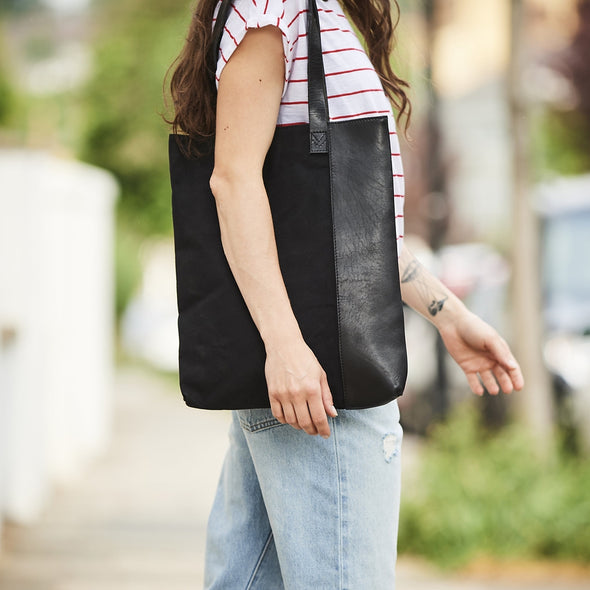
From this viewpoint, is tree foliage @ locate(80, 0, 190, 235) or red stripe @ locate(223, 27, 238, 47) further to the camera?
tree foliage @ locate(80, 0, 190, 235)

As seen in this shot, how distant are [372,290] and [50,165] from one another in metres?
4.57

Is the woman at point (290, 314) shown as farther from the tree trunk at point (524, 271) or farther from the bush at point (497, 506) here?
the tree trunk at point (524, 271)

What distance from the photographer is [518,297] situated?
4938 mm

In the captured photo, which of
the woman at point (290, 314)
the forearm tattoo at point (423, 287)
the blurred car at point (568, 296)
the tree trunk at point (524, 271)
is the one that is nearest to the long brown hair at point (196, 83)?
the woman at point (290, 314)

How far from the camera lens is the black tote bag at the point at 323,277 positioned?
1.52 meters

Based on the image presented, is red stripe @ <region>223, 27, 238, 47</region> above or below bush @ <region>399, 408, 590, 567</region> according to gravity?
above

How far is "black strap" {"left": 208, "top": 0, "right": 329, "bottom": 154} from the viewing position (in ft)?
5.03

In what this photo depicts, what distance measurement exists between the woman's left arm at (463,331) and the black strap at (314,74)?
440 mm

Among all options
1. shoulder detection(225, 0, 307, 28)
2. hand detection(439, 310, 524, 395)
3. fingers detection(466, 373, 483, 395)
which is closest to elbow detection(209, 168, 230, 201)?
shoulder detection(225, 0, 307, 28)

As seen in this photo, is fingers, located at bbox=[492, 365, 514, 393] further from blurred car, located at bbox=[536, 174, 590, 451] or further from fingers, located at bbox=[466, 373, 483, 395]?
blurred car, located at bbox=[536, 174, 590, 451]

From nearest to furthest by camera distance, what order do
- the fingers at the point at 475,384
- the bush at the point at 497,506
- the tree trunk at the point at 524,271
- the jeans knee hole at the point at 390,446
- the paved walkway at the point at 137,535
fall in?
the jeans knee hole at the point at 390,446 < the fingers at the point at 475,384 < the paved walkway at the point at 137,535 < the bush at the point at 497,506 < the tree trunk at the point at 524,271

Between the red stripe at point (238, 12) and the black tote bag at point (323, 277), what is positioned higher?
the red stripe at point (238, 12)

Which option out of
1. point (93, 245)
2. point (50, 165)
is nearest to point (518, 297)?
point (50, 165)

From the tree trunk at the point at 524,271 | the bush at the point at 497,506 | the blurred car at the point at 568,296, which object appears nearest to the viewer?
the bush at the point at 497,506
